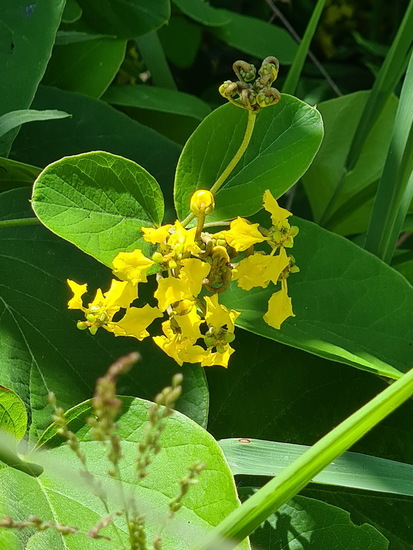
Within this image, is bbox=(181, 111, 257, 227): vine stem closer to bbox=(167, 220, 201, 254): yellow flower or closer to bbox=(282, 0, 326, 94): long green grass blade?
bbox=(167, 220, 201, 254): yellow flower

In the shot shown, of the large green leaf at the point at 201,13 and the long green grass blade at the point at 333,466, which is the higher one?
the large green leaf at the point at 201,13

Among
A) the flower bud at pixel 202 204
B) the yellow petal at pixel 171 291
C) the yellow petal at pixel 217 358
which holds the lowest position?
the yellow petal at pixel 217 358

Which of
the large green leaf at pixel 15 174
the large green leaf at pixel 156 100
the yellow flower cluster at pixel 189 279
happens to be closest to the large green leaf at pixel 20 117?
the large green leaf at pixel 15 174

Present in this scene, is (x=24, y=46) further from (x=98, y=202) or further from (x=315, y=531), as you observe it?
(x=315, y=531)

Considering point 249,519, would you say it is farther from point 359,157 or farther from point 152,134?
point 359,157

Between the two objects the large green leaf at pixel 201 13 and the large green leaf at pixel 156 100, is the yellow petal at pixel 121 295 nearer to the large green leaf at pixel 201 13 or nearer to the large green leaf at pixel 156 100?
the large green leaf at pixel 156 100

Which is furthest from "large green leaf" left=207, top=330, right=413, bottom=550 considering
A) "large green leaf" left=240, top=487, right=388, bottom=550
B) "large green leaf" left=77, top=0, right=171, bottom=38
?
"large green leaf" left=77, top=0, right=171, bottom=38
